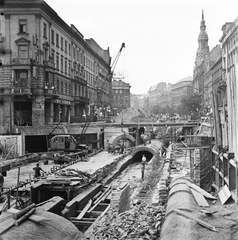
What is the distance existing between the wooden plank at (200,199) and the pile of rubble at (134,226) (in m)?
1.13

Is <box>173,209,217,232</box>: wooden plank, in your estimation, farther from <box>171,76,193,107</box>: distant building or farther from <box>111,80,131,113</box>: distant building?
<box>171,76,193,107</box>: distant building

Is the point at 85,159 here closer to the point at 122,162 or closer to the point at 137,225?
the point at 122,162

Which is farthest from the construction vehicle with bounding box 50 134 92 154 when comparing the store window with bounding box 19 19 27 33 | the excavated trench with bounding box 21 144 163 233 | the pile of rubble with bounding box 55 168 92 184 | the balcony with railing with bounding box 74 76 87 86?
the balcony with railing with bounding box 74 76 87 86

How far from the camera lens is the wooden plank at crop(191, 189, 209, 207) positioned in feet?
32.0

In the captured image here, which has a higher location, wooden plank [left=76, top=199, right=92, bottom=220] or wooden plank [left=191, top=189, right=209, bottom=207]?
wooden plank [left=191, top=189, right=209, bottom=207]

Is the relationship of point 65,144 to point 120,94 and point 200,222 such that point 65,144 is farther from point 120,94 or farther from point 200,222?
point 120,94

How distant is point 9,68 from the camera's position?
44.8 meters

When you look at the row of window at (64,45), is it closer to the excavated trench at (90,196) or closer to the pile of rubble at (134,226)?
the excavated trench at (90,196)

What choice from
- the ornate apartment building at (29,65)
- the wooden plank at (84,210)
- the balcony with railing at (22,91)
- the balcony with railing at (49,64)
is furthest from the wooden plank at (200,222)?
the balcony with railing at (49,64)

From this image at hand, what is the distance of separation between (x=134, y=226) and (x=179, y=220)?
1835mm

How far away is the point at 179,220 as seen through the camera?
26.5 feet

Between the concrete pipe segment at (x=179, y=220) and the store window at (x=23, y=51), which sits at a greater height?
the store window at (x=23, y=51)

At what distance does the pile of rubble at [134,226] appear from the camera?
8.99 meters

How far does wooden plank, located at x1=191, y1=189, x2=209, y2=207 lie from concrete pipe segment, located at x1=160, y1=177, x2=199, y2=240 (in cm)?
14
